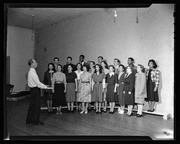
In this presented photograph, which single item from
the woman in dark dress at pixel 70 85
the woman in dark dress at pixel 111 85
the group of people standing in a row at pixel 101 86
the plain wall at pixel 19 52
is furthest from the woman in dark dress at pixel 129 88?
the plain wall at pixel 19 52

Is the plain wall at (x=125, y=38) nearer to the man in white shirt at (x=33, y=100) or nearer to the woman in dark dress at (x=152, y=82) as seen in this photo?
the woman in dark dress at (x=152, y=82)

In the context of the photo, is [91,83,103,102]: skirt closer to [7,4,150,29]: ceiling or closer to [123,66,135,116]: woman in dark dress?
[123,66,135,116]: woman in dark dress

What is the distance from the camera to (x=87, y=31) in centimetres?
670

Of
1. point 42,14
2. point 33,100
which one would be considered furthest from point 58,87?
point 42,14

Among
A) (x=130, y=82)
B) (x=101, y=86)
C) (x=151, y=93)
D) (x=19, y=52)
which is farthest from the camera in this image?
(x=19, y=52)

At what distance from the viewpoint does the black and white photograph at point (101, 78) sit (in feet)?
11.4

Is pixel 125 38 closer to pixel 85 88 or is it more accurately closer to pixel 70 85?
pixel 85 88

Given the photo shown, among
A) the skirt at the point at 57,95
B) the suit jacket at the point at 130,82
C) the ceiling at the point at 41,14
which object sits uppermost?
the ceiling at the point at 41,14

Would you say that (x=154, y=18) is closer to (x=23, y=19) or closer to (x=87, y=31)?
(x=87, y=31)

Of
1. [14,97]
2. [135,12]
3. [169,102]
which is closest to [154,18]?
[135,12]

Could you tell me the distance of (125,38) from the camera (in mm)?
5832

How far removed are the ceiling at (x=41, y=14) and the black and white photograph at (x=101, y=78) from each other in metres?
0.04

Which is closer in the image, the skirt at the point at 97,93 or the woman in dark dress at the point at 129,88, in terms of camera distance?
the woman in dark dress at the point at 129,88

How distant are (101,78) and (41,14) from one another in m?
3.48
